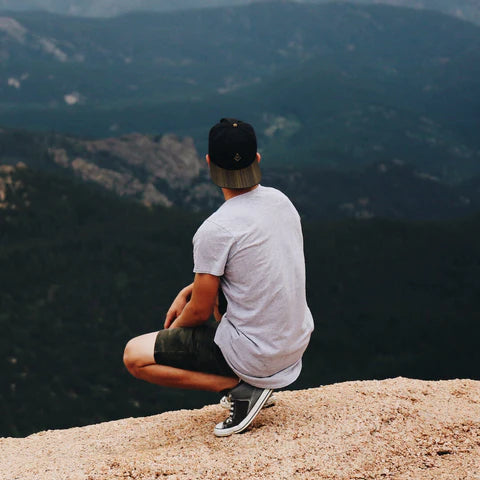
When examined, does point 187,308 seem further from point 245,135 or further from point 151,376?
point 245,135

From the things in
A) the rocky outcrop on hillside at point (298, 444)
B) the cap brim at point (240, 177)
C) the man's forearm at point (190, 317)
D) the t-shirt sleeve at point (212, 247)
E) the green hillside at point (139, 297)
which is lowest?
the green hillside at point (139, 297)

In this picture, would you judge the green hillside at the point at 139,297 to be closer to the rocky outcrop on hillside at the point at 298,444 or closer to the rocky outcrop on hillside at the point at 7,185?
the rocky outcrop on hillside at the point at 7,185

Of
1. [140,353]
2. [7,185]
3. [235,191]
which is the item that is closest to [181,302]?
[140,353]

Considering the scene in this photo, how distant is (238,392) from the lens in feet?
24.9

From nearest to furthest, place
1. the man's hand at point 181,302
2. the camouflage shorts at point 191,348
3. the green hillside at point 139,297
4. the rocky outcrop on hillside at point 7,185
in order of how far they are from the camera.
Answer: the camouflage shorts at point 191,348
the man's hand at point 181,302
the green hillside at point 139,297
the rocky outcrop on hillside at point 7,185

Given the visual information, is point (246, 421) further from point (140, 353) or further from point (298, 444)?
point (140, 353)

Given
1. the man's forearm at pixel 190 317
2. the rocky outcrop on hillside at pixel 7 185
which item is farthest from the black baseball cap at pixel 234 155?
the rocky outcrop on hillside at pixel 7 185

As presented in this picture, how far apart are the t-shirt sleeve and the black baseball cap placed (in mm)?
539

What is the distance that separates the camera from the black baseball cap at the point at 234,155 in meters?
7.11

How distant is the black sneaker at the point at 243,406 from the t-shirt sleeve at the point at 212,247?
1473 millimetres

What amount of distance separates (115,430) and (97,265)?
161 metres

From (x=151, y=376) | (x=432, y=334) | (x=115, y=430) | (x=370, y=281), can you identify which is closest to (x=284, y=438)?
(x=151, y=376)

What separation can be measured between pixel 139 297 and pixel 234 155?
151477 millimetres

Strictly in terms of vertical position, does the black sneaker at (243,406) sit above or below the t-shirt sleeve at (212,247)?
below
